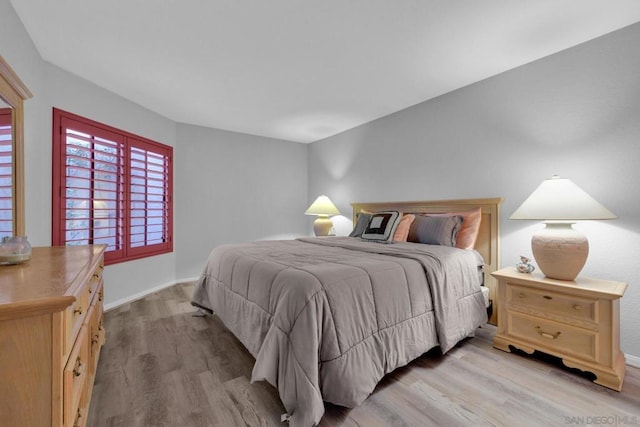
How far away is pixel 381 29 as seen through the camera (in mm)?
2012

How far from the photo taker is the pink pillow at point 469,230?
8.61 ft

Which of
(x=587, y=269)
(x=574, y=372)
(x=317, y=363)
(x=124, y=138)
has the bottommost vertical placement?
(x=574, y=372)

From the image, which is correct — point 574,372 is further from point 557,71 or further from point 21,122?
point 21,122

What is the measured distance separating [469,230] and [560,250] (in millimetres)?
765

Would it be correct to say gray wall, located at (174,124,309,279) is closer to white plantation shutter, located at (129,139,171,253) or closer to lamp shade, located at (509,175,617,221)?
white plantation shutter, located at (129,139,171,253)

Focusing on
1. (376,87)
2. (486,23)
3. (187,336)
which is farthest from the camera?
(376,87)

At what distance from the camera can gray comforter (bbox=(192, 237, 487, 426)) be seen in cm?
142

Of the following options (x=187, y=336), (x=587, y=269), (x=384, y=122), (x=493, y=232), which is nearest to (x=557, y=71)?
(x=493, y=232)

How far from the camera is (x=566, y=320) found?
6.24ft

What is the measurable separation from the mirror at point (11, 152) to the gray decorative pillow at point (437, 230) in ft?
10.2

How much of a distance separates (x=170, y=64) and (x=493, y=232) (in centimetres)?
331

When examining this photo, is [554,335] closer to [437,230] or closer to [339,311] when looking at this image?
[437,230]

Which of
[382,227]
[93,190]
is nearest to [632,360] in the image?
[382,227]

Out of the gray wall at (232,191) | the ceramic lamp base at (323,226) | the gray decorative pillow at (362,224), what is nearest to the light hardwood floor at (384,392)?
the gray decorative pillow at (362,224)
